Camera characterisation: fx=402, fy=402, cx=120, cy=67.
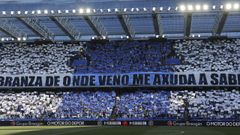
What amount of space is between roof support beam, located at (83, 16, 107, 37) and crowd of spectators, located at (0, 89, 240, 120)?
727 cm

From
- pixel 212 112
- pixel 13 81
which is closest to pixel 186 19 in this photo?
pixel 212 112

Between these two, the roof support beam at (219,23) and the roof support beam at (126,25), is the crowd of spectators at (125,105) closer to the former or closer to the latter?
the roof support beam at (219,23)

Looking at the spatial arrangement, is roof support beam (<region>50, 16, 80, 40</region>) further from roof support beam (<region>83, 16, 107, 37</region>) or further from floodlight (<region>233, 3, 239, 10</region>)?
floodlight (<region>233, 3, 239, 10</region>)

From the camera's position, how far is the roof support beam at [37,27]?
43.8 metres

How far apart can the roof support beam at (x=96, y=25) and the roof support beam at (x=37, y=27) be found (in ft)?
19.6

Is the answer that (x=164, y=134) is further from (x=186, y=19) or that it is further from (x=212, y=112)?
(x=186, y=19)

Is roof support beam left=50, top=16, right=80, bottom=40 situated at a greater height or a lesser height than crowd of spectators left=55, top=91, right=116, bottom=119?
greater

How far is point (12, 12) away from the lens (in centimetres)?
4144

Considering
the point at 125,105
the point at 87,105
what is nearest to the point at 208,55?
the point at 125,105

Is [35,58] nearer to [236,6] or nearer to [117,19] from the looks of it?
[117,19]

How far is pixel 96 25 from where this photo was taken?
4528 centimetres

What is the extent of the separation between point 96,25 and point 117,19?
2820 millimetres

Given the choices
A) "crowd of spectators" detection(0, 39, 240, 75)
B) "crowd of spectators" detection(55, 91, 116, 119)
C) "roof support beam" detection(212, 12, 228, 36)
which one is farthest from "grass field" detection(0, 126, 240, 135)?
"crowd of spectators" detection(0, 39, 240, 75)

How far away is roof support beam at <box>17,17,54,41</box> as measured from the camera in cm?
4384
